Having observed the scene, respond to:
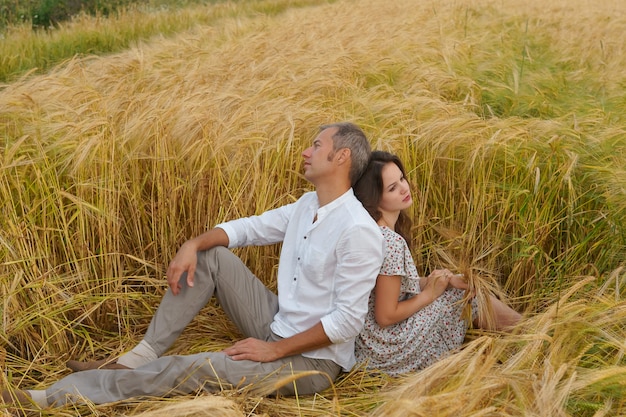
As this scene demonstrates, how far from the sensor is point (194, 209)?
3.06m

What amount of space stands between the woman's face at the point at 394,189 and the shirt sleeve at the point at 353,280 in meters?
0.17

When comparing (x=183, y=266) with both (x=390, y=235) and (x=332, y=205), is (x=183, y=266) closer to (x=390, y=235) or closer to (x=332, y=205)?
(x=332, y=205)

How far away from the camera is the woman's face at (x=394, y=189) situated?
8.20 ft

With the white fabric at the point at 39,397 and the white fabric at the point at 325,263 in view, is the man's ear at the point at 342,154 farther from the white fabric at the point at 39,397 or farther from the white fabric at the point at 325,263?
the white fabric at the point at 39,397

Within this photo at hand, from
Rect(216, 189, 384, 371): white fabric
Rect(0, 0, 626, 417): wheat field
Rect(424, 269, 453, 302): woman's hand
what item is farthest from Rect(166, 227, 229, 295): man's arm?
Rect(424, 269, 453, 302): woman's hand

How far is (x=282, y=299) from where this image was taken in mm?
2529

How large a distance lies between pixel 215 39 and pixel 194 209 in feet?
12.5

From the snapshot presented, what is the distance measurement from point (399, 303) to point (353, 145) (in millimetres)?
517

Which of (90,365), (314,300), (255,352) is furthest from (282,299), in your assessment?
(90,365)

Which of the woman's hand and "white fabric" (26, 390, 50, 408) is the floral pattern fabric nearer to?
the woman's hand

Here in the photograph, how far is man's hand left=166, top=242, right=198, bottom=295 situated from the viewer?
2518mm

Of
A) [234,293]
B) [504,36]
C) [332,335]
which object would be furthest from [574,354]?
[504,36]

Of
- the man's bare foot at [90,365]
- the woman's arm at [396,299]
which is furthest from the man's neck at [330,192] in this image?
the man's bare foot at [90,365]

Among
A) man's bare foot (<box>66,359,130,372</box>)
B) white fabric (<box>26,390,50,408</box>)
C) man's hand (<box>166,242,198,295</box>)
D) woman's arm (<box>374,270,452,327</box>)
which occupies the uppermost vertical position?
man's hand (<box>166,242,198,295</box>)
